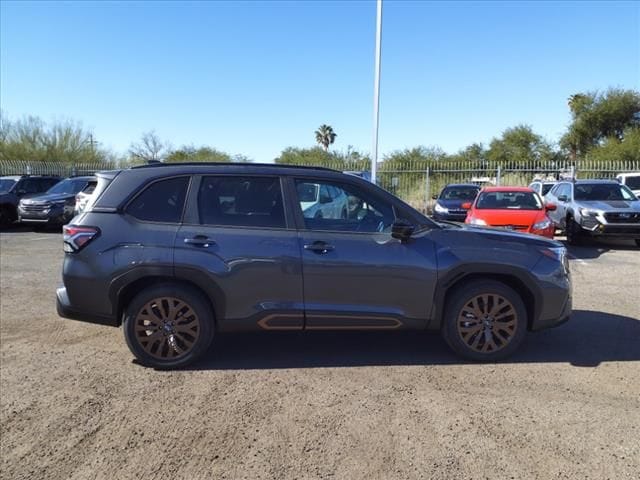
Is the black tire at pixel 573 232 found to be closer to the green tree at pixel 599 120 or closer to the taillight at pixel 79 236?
the taillight at pixel 79 236

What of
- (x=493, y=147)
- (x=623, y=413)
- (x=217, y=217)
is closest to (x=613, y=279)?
(x=623, y=413)

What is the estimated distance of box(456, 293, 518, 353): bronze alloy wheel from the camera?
4801 millimetres

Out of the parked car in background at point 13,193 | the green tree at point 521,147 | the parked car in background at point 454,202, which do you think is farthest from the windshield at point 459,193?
the green tree at point 521,147

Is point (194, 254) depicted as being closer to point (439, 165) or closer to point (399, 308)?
point (399, 308)

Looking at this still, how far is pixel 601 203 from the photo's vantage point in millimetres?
13078

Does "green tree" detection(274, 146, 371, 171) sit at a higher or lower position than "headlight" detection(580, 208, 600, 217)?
higher

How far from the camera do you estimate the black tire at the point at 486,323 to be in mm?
4789

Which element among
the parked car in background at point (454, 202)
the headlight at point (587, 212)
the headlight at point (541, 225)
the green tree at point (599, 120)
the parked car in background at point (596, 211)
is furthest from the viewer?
the green tree at point (599, 120)

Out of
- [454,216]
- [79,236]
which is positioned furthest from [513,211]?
[79,236]

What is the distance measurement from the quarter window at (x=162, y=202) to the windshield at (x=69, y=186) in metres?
13.5

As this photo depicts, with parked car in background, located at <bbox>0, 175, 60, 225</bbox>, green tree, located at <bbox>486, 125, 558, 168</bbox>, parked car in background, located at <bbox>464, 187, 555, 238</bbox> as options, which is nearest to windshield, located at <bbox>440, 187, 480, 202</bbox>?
parked car in background, located at <bbox>464, 187, 555, 238</bbox>

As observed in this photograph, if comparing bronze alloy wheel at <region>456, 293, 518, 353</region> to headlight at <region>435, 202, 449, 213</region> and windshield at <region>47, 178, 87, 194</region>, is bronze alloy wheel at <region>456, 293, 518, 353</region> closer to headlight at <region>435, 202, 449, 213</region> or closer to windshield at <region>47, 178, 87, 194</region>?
headlight at <region>435, 202, 449, 213</region>

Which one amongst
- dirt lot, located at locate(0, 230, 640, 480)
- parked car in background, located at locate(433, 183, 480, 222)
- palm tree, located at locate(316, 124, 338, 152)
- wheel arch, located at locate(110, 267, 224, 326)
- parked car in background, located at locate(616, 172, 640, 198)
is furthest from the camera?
palm tree, located at locate(316, 124, 338, 152)

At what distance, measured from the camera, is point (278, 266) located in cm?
460
